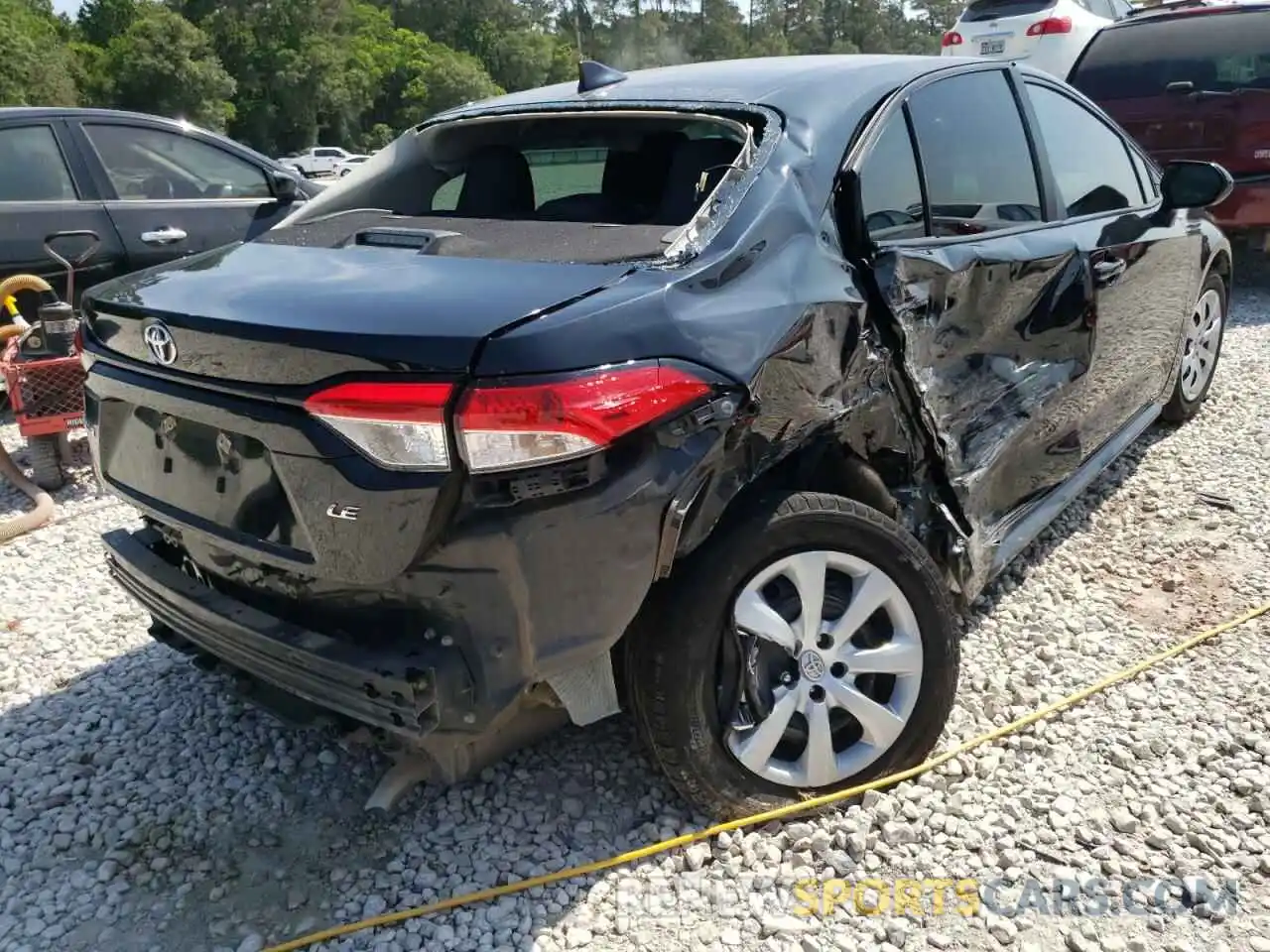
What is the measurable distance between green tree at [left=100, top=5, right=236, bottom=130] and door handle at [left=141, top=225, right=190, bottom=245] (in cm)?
5263

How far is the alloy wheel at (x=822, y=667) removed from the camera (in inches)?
92.9

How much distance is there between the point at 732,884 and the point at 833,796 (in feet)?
1.10

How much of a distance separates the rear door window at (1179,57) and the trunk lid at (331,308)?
6.93 meters

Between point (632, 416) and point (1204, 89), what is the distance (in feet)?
23.4

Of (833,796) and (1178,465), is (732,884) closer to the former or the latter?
(833,796)

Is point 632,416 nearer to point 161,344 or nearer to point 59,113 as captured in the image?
point 161,344

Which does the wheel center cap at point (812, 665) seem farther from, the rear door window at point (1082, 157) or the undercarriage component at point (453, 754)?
the rear door window at point (1082, 157)

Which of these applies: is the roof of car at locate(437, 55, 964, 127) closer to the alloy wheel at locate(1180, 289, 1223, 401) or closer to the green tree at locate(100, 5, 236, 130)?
the alloy wheel at locate(1180, 289, 1223, 401)

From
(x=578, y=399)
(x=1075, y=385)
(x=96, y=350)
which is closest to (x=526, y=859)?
(x=578, y=399)

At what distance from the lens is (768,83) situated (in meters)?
2.71

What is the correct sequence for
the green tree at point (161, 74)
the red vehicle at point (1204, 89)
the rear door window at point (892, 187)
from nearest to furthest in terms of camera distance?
1. the rear door window at point (892, 187)
2. the red vehicle at point (1204, 89)
3. the green tree at point (161, 74)

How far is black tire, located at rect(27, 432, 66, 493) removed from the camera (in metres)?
4.85

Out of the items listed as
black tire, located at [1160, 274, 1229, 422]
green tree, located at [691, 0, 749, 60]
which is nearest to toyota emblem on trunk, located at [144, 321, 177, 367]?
black tire, located at [1160, 274, 1229, 422]

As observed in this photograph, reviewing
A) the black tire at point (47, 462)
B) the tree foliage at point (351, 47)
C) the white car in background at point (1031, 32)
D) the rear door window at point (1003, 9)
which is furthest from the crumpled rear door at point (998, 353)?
the tree foliage at point (351, 47)
